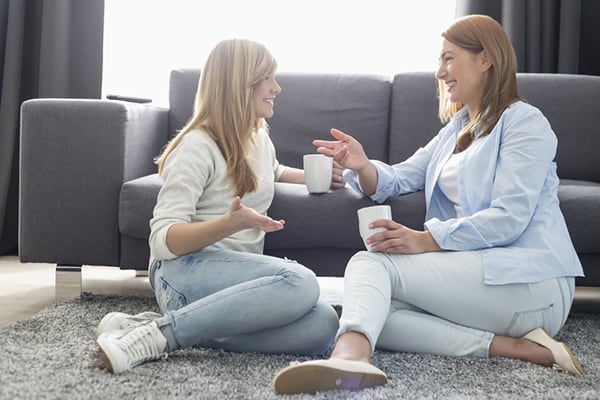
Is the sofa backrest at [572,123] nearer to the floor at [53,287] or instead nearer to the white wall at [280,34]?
the floor at [53,287]

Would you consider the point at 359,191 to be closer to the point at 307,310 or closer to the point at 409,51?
the point at 307,310

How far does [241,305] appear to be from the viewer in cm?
150

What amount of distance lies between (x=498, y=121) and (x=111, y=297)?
51.7 inches

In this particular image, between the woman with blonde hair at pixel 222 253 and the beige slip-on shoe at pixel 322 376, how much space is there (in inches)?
10.8

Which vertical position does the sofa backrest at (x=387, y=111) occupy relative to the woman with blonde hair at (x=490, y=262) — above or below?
above

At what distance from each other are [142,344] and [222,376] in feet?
0.61

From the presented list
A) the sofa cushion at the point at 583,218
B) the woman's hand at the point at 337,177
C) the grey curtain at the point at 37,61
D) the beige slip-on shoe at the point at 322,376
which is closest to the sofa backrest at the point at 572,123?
the sofa cushion at the point at 583,218

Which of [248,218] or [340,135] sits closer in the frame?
[248,218]

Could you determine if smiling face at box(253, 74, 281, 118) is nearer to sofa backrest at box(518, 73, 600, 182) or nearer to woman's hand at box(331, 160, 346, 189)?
woman's hand at box(331, 160, 346, 189)

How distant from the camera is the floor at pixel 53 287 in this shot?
2238 mm

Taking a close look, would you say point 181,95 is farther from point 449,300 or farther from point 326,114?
point 449,300

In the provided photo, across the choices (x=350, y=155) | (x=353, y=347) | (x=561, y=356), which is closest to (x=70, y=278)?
(x=350, y=155)

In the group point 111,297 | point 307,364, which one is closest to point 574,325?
point 307,364

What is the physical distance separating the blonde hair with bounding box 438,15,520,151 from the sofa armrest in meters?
1.07
